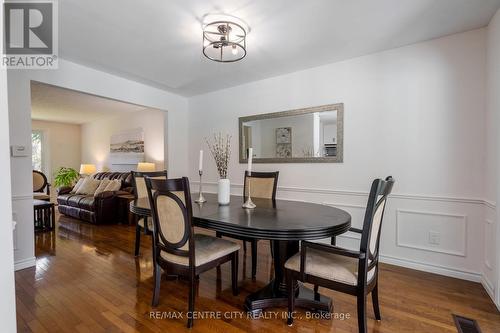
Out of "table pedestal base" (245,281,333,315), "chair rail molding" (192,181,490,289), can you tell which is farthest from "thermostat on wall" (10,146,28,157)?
"chair rail molding" (192,181,490,289)

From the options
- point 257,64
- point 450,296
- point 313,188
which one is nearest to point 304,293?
point 450,296

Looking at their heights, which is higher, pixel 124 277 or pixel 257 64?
pixel 257 64

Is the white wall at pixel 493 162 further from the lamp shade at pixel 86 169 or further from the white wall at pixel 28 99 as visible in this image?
the lamp shade at pixel 86 169

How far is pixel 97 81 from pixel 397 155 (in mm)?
3828

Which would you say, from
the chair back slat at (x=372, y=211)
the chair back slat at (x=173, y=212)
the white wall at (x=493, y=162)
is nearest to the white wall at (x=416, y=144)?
the white wall at (x=493, y=162)

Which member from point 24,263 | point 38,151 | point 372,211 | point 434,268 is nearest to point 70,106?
point 38,151

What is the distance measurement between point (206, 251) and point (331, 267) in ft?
2.92

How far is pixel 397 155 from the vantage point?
108 inches

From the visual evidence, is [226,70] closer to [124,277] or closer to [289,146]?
[289,146]

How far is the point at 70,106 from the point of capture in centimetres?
564

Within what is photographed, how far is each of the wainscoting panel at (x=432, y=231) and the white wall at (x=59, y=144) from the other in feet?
28.7

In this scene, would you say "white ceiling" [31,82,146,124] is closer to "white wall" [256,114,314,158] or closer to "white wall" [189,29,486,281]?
"white wall" [256,114,314,158]

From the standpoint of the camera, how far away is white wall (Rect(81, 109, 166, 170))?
5707mm

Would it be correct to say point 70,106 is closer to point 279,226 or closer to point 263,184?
point 263,184
